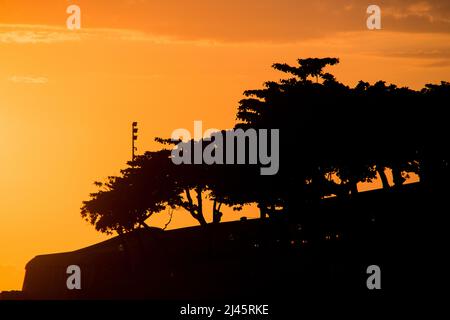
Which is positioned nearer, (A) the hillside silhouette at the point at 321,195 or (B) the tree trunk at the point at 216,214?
(A) the hillside silhouette at the point at 321,195

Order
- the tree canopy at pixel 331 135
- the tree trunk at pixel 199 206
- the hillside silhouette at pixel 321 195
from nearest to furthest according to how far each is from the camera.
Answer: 1. the hillside silhouette at pixel 321 195
2. the tree canopy at pixel 331 135
3. the tree trunk at pixel 199 206

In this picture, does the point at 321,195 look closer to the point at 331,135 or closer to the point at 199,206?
the point at 331,135

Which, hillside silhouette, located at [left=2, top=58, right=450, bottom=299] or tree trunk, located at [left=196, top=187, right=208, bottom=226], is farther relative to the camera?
tree trunk, located at [left=196, top=187, right=208, bottom=226]

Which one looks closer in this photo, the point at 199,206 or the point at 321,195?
the point at 321,195

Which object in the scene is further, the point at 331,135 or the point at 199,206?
the point at 199,206

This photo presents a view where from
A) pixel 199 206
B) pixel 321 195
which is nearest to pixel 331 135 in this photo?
pixel 321 195

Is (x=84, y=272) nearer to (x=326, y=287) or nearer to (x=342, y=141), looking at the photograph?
(x=342, y=141)

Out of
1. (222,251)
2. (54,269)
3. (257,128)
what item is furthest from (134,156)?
(54,269)

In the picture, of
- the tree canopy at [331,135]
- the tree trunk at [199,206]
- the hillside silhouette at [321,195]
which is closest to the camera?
the hillside silhouette at [321,195]

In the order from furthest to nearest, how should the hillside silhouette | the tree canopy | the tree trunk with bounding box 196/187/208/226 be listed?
A: 1. the tree trunk with bounding box 196/187/208/226
2. the tree canopy
3. the hillside silhouette

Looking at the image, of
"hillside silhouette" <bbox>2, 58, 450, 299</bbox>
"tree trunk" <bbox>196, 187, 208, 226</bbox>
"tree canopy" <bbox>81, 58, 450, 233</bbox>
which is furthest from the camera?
"tree trunk" <bbox>196, 187, 208, 226</bbox>

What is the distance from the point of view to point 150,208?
92.9 meters

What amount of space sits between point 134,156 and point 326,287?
3820cm

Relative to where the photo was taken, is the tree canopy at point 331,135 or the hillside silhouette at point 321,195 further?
the tree canopy at point 331,135
